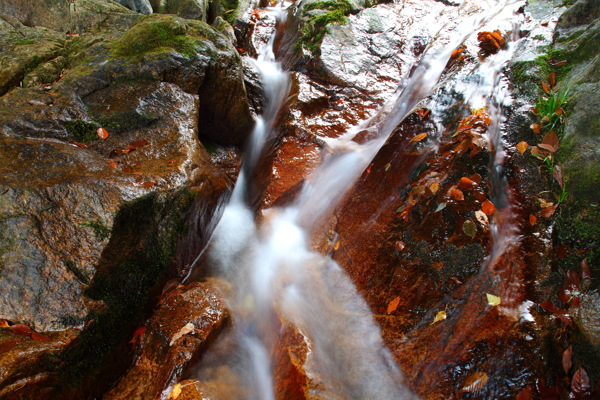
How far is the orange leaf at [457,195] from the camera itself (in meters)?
3.14

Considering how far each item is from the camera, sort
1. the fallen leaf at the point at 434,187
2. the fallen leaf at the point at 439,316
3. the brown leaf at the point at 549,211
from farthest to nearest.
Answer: the fallen leaf at the point at 434,187 < the brown leaf at the point at 549,211 < the fallen leaf at the point at 439,316

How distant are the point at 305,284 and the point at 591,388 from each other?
8.10 feet

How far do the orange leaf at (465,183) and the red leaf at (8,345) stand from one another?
4199 mm

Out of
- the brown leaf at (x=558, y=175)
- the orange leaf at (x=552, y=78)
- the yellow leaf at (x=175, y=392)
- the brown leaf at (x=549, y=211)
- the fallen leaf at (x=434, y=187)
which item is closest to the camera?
the yellow leaf at (x=175, y=392)

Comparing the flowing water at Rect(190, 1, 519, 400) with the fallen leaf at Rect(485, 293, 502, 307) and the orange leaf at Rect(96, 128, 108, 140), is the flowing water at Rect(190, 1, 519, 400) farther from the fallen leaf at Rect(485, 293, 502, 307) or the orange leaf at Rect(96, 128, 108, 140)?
the orange leaf at Rect(96, 128, 108, 140)

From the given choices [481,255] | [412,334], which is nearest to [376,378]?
[412,334]

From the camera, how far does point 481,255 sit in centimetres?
281

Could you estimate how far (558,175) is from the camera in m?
3.10

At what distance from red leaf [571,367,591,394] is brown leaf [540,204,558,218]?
51.6 inches

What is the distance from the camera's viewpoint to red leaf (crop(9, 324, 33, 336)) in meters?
2.48

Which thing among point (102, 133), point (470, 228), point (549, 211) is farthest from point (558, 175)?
point (102, 133)

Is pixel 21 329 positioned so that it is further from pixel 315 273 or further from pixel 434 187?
pixel 434 187

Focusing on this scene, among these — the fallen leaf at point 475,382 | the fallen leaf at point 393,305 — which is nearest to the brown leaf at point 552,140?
the fallen leaf at point 393,305

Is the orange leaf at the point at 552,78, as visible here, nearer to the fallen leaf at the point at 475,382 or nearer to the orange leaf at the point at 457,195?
the orange leaf at the point at 457,195
